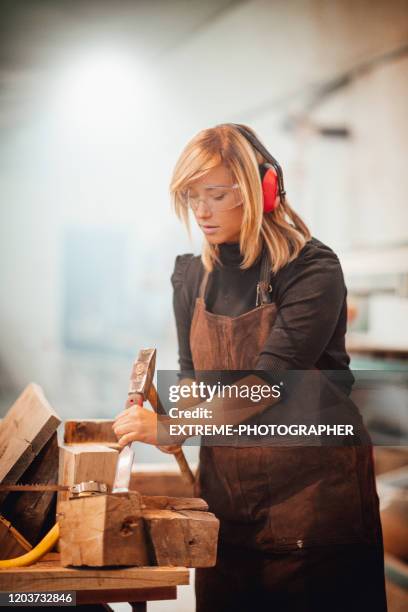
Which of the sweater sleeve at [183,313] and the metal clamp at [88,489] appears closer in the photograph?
the metal clamp at [88,489]

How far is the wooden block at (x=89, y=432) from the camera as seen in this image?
205cm

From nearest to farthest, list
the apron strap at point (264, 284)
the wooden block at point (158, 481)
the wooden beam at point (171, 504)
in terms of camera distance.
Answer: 1. the wooden beam at point (171, 504)
2. the apron strap at point (264, 284)
3. the wooden block at point (158, 481)

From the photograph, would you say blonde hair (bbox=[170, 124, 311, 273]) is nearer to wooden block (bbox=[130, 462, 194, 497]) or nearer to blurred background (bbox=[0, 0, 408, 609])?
blurred background (bbox=[0, 0, 408, 609])

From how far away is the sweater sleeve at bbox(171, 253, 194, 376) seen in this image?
7.16 ft

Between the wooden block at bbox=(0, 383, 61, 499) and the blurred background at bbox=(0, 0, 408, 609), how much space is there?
69 centimetres

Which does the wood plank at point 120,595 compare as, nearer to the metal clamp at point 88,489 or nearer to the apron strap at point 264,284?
the metal clamp at point 88,489

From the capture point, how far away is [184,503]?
1.76 metres

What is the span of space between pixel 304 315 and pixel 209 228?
0.38 meters

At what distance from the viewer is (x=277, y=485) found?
6.67ft

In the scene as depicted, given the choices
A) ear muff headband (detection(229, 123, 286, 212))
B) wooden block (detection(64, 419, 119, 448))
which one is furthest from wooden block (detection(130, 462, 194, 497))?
ear muff headband (detection(229, 123, 286, 212))

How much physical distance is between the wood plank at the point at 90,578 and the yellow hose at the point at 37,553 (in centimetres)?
9

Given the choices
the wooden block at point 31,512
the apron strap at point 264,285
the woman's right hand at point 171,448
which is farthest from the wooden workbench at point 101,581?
the apron strap at point 264,285

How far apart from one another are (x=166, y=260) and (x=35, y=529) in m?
1.25

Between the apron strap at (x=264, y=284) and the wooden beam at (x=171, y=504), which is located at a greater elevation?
the apron strap at (x=264, y=284)
